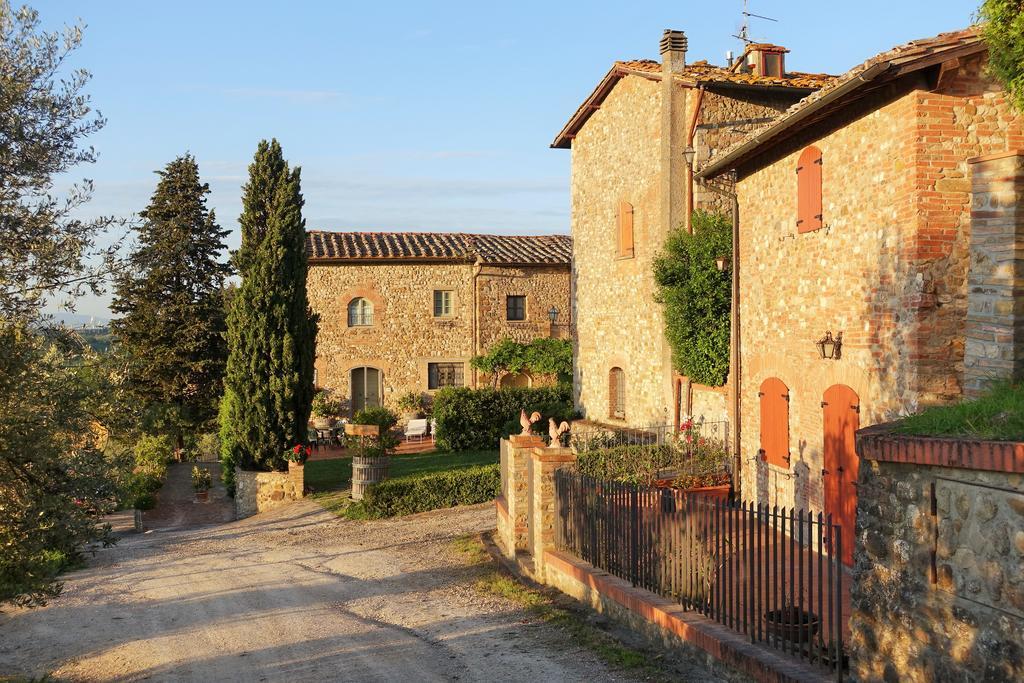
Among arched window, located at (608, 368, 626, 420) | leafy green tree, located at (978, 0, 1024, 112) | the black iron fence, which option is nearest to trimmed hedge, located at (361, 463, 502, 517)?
arched window, located at (608, 368, 626, 420)

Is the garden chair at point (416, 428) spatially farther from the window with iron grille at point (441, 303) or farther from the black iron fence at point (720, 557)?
the black iron fence at point (720, 557)

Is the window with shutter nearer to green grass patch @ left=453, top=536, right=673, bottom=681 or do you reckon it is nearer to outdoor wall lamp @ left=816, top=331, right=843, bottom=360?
outdoor wall lamp @ left=816, top=331, right=843, bottom=360

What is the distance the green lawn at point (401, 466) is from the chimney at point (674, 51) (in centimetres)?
867

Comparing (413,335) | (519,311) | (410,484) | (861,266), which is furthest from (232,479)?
(861,266)

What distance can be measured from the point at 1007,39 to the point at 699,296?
7744 mm

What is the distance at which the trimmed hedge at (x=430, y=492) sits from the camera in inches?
625

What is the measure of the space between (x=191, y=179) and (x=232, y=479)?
9984 mm

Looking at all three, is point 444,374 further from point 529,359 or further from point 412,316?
point 529,359

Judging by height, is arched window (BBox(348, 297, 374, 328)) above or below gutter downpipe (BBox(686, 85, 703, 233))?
below

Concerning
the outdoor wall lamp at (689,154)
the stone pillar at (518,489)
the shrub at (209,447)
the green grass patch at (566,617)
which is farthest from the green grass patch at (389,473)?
the outdoor wall lamp at (689,154)

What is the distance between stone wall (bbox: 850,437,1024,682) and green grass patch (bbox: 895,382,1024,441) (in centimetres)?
33

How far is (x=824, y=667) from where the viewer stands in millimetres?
5980

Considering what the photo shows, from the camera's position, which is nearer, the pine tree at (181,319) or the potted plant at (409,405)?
the pine tree at (181,319)

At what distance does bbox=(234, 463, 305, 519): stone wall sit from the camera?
1800 centimetres
